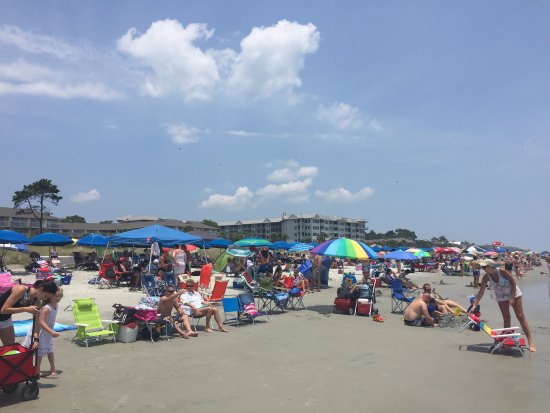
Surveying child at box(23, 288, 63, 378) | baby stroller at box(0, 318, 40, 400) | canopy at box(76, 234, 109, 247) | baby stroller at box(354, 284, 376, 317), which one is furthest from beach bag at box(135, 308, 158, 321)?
canopy at box(76, 234, 109, 247)

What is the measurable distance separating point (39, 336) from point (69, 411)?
1185 millimetres

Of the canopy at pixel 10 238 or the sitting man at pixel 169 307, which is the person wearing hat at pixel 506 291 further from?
the canopy at pixel 10 238

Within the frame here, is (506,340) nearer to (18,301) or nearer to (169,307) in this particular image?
(169,307)

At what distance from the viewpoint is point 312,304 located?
12.3m

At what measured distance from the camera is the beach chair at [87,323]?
664 centimetres

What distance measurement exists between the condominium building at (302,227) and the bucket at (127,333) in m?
89.8

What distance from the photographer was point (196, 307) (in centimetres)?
851

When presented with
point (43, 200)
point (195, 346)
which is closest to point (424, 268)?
point (195, 346)

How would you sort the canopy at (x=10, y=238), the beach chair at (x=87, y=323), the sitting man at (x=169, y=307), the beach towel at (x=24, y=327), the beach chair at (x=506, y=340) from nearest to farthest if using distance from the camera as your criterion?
the beach chair at (x=87, y=323) < the beach chair at (x=506, y=340) < the beach towel at (x=24, y=327) < the sitting man at (x=169, y=307) < the canopy at (x=10, y=238)

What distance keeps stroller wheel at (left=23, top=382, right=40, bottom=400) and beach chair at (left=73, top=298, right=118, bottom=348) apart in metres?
2.18

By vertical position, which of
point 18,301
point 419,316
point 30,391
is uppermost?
point 18,301

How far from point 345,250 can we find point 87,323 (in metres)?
5.84

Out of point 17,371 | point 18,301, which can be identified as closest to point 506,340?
point 17,371

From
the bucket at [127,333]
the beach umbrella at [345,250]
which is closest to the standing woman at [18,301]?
the bucket at [127,333]
